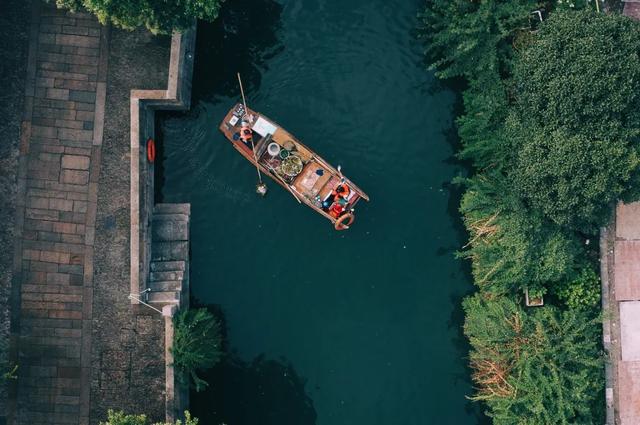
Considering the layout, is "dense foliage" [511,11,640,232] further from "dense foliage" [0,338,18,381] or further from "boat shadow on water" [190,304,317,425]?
"dense foliage" [0,338,18,381]

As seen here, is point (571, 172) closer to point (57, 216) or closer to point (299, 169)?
point (299, 169)

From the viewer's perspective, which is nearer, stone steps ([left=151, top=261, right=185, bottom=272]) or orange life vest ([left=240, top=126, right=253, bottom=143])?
stone steps ([left=151, top=261, right=185, bottom=272])

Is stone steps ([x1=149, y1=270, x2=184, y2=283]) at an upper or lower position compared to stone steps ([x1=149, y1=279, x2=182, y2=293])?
upper

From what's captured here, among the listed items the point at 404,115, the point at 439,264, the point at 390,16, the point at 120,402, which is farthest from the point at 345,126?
the point at 120,402

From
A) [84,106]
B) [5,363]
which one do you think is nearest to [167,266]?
[5,363]

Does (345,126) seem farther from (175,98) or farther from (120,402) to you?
(120,402)

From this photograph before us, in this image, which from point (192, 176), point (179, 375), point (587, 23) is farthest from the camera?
point (192, 176)

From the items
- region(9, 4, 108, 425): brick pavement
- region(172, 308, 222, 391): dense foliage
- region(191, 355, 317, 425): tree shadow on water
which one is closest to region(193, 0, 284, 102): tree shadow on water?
region(9, 4, 108, 425): brick pavement
